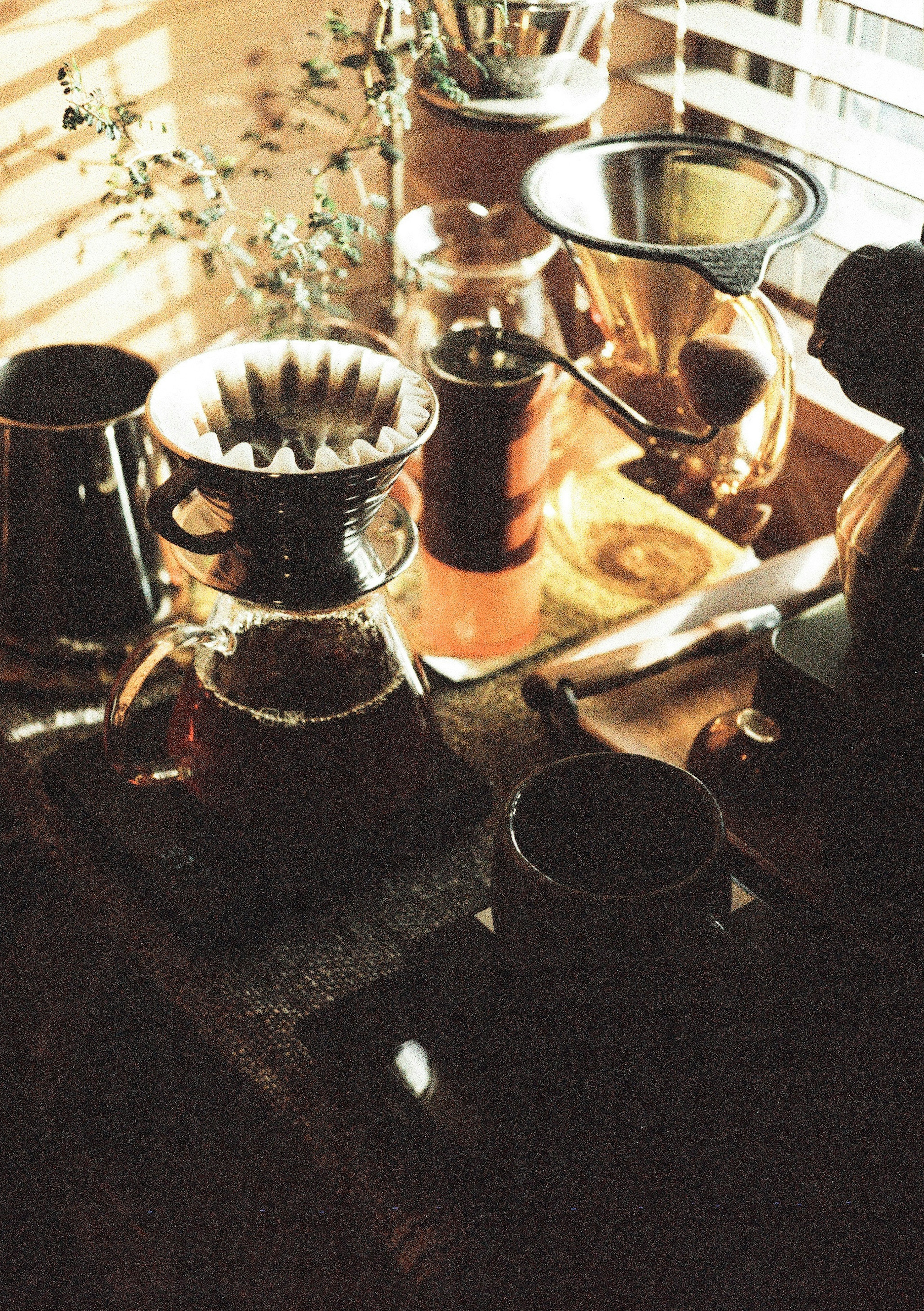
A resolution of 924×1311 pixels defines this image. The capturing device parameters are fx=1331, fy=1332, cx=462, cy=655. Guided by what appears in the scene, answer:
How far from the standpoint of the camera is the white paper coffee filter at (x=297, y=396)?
0.82 m

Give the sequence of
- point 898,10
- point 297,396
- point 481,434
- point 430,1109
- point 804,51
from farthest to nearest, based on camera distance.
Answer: point 804,51, point 898,10, point 481,434, point 297,396, point 430,1109

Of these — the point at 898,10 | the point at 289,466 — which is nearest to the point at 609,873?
the point at 289,466

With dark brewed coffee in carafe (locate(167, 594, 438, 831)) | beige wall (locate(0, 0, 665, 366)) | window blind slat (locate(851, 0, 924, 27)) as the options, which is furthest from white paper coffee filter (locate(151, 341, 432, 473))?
window blind slat (locate(851, 0, 924, 27))

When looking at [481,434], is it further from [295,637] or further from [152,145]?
[152,145]

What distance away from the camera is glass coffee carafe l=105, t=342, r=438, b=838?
781 mm

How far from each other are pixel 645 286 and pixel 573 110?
0.26 metres

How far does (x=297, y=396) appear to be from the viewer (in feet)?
2.77

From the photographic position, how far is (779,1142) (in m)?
0.73

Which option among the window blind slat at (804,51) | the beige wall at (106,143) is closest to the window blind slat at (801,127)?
the window blind slat at (804,51)

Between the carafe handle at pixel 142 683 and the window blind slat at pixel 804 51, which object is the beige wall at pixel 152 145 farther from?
the carafe handle at pixel 142 683

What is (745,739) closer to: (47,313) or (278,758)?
(278,758)

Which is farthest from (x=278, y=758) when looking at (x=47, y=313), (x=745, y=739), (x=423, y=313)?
(x=47, y=313)

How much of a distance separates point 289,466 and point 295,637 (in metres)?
0.13

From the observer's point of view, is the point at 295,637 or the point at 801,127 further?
the point at 801,127
